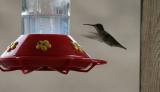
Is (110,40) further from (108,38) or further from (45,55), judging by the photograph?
(45,55)

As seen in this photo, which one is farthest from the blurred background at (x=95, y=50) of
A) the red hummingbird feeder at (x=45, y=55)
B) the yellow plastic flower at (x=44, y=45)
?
the yellow plastic flower at (x=44, y=45)

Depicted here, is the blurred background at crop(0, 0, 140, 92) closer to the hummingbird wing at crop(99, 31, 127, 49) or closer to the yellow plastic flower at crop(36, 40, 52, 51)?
the hummingbird wing at crop(99, 31, 127, 49)

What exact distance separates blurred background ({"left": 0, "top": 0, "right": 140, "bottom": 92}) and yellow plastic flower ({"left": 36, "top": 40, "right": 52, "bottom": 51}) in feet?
4.98

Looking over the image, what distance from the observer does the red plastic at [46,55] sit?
137 centimetres

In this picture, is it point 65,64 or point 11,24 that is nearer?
point 65,64

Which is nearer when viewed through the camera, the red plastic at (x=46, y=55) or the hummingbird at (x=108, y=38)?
the red plastic at (x=46, y=55)

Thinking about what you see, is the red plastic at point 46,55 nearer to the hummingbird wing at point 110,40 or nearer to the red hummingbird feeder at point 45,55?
the red hummingbird feeder at point 45,55

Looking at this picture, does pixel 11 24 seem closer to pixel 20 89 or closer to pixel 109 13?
pixel 20 89

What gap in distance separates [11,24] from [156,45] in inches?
42.3

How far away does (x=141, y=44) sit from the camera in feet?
9.87

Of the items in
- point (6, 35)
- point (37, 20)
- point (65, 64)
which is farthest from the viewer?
point (6, 35)

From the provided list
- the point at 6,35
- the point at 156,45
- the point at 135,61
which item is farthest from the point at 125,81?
the point at 6,35

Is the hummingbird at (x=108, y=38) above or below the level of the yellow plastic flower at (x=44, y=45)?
below

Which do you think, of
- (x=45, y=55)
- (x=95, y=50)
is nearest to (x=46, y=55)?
(x=45, y=55)
